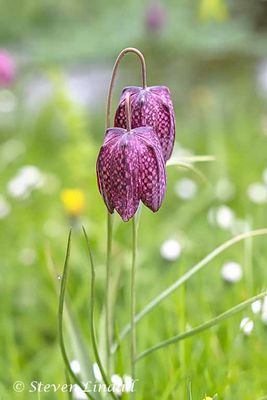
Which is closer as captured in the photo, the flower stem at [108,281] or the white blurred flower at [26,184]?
the flower stem at [108,281]

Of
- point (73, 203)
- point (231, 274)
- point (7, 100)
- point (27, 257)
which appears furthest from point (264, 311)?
point (7, 100)

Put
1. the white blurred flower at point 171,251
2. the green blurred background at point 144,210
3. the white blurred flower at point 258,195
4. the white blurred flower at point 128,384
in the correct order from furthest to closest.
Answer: the white blurred flower at point 258,195
the white blurred flower at point 171,251
the green blurred background at point 144,210
the white blurred flower at point 128,384

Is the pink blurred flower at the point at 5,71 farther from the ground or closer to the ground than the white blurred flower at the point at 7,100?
closer to the ground

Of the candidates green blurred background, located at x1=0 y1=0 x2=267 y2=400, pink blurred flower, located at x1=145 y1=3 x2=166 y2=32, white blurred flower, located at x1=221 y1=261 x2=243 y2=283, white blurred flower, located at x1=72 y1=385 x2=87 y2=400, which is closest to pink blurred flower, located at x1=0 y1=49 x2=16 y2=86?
green blurred background, located at x1=0 y1=0 x2=267 y2=400

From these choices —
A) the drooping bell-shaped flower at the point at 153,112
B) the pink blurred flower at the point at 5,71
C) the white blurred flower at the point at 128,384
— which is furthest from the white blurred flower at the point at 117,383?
the pink blurred flower at the point at 5,71

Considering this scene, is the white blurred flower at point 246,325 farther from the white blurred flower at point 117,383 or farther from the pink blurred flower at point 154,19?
the pink blurred flower at point 154,19

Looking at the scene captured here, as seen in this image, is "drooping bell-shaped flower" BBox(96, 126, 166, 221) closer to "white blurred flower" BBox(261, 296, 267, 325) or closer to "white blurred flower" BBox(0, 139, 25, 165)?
"white blurred flower" BBox(261, 296, 267, 325)

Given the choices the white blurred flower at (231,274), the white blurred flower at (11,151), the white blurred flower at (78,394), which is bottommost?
the white blurred flower at (78,394)

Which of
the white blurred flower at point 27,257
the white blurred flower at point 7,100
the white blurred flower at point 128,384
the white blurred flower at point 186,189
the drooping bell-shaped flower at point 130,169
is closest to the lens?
the drooping bell-shaped flower at point 130,169
